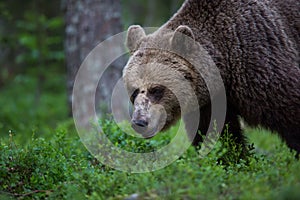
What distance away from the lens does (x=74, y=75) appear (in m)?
10.1

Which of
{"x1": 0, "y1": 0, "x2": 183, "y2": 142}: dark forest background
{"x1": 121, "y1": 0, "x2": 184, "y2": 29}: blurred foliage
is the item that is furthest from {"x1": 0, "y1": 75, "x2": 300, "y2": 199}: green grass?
{"x1": 121, "y1": 0, "x2": 184, "y2": 29}: blurred foliage

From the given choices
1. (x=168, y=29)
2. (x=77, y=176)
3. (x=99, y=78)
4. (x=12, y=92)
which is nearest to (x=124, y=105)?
(x=99, y=78)

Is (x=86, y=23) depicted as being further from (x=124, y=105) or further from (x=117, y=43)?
(x=124, y=105)

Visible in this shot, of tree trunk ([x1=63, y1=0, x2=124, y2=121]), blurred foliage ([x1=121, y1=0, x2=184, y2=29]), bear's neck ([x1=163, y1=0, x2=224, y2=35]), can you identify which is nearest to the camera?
bear's neck ([x1=163, y1=0, x2=224, y2=35])

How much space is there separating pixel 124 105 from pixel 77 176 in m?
5.16

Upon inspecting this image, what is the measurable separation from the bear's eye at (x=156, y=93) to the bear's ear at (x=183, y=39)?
48 centimetres

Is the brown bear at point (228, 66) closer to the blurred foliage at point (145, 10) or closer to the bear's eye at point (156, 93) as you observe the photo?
the bear's eye at point (156, 93)

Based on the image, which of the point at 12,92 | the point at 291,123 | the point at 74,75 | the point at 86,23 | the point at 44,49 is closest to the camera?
the point at 291,123

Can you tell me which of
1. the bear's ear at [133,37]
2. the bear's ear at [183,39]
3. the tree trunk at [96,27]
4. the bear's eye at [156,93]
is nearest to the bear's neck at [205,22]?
the bear's ear at [183,39]

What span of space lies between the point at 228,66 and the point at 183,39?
0.57 meters

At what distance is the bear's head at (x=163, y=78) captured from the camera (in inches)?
217

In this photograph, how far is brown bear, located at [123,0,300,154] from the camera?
17.1 feet

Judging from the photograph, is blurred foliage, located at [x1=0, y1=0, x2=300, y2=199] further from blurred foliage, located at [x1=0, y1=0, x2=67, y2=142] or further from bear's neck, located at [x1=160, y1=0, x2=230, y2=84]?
blurred foliage, located at [x1=0, y1=0, x2=67, y2=142]

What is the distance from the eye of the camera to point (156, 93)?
18.2ft
